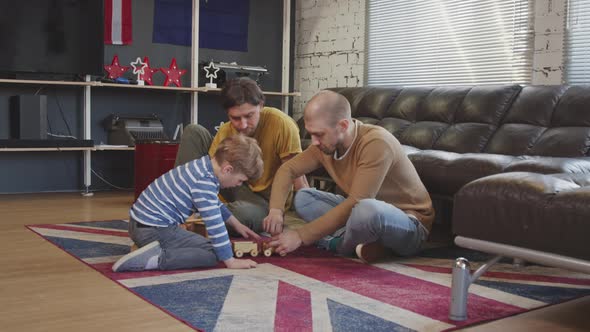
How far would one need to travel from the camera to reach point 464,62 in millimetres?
4664

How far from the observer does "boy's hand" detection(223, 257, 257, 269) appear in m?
2.47

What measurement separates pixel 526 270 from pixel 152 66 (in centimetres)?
375

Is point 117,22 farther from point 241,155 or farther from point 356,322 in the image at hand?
point 356,322

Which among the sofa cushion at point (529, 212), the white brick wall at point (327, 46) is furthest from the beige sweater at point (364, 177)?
the white brick wall at point (327, 46)

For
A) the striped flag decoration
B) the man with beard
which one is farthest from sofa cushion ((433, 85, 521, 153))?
the striped flag decoration

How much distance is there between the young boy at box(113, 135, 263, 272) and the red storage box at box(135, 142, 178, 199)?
1.86m

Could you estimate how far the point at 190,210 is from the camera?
2508mm

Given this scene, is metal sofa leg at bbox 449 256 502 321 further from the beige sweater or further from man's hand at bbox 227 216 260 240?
man's hand at bbox 227 216 260 240

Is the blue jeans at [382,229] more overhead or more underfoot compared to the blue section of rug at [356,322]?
more overhead

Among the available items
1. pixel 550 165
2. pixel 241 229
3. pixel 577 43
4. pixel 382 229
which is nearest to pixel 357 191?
pixel 382 229

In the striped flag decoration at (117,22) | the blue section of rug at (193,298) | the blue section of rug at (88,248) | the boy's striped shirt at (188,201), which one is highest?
the striped flag decoration at (117,22)

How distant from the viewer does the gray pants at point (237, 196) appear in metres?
3.07

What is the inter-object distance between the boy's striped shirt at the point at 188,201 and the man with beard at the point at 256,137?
451 millimetres

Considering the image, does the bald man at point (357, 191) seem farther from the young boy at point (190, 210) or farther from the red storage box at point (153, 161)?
the red storage box at point (153, 161)
